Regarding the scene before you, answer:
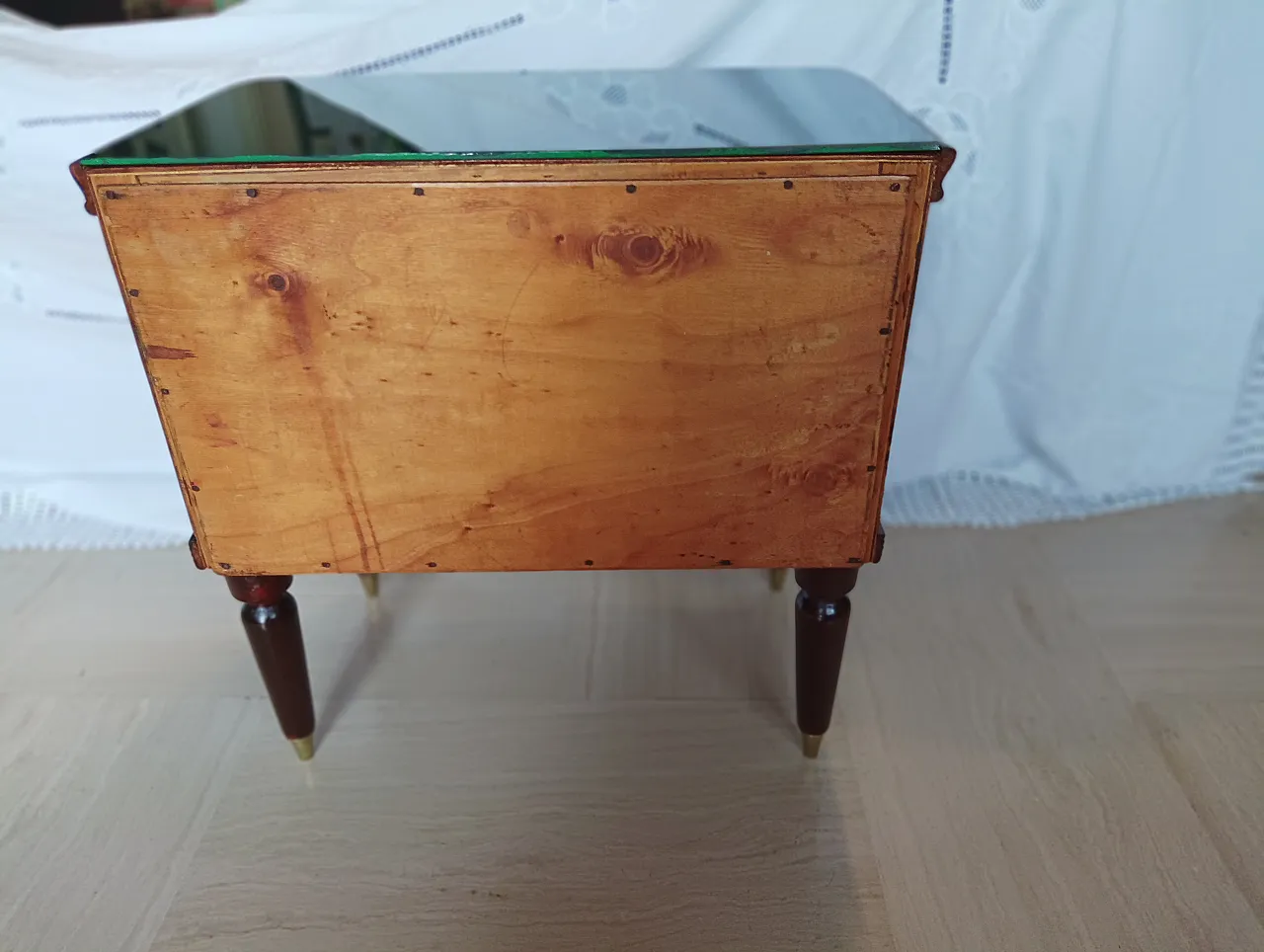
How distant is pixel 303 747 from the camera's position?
1.02m

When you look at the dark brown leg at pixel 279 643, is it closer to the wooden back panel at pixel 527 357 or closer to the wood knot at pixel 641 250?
the wooden back panel at pixel 527 357

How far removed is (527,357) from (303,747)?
541 mm

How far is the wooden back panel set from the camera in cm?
68

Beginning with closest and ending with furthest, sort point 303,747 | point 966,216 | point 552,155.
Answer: point 552,155, point 303,747, point 966,216

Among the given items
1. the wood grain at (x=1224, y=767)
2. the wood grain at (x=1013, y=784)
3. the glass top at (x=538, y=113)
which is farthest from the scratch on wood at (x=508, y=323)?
→ the wood grain at (x=1224, y=767)

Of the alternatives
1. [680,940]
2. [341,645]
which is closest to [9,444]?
[341,645]

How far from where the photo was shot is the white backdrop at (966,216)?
1168 mm

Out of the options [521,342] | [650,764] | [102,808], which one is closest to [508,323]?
[521,342]

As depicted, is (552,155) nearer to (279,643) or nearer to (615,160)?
(615,160)

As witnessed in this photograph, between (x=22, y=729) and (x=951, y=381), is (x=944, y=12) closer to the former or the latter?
(x=951, y=381)

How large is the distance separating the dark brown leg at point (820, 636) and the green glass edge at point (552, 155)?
0.37 meters

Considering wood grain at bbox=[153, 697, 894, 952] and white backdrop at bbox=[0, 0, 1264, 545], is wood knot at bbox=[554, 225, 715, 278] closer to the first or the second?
white backdrop at bbox=[0, 0, 1264, 545]

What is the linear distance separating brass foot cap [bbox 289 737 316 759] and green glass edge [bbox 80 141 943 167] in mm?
594

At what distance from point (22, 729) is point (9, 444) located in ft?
1.84
